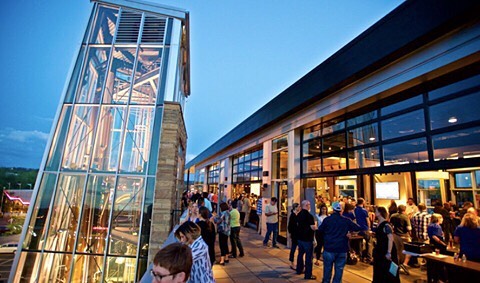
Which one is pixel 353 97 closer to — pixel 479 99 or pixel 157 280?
pixel 479 99

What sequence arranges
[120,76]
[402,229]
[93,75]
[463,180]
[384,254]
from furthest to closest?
1. [463,180]
2. [120,76]
3. [93,75]
4. [402,229]
5. [384,254]

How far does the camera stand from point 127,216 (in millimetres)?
6871

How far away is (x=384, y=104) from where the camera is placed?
6277 mm

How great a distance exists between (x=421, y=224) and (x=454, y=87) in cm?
473

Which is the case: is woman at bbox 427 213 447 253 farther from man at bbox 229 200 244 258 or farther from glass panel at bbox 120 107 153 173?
glass panel at bbox 120 107 153 173

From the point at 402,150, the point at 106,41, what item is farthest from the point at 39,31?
the point at 402,150

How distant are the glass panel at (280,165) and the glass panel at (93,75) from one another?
7257 mm

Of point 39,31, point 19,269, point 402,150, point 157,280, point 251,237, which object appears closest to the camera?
point 157,280

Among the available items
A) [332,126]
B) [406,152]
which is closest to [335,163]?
[332,126]

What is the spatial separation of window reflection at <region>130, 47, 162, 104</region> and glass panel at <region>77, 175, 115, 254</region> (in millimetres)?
2702

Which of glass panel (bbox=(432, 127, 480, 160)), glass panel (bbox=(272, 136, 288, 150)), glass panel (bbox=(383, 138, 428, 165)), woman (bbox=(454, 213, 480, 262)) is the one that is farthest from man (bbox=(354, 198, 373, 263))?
glass panel (bbox=(272, 136, 288, 150))

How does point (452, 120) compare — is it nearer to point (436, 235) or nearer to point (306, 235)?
point (436, 235)

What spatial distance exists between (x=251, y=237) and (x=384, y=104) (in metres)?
8.24

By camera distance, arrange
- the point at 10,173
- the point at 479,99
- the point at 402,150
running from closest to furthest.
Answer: the point at 479,99, the point at 402,150, the point at 10,173
